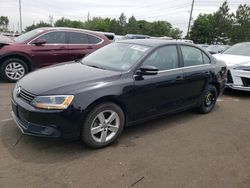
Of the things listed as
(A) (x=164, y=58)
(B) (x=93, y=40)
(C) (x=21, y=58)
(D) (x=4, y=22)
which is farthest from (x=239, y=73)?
(D) (x=4, y=22)

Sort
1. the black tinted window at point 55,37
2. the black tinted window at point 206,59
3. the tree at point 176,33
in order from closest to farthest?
the black tinted window at point 206,59 < the black tinted window at point 55,37 < the tree at point 176,33

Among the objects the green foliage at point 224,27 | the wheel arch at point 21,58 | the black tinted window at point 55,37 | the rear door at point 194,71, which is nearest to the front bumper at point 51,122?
the rear door at point 194,71

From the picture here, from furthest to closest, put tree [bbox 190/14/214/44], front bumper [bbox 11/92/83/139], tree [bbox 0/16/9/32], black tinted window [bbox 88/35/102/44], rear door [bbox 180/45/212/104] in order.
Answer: tree [bbox 0/16/9/32] → tree [bbox 190/14/214/44] → black tinted window [bbox 88/35/102/44] → rear door [bbox 180/45/212/104] → front bumper [bbox 11/92/83/139]

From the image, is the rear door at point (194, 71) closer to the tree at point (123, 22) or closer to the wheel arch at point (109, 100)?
the wheel arch at point (109, 100)

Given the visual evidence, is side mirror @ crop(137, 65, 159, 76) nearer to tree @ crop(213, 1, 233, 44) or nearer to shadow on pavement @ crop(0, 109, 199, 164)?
shadow on pavement @ crop(0, 109, 199, 164)

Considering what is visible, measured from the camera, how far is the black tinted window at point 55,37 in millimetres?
6750

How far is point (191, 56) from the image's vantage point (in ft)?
14.8

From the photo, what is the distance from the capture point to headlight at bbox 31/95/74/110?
2.82m

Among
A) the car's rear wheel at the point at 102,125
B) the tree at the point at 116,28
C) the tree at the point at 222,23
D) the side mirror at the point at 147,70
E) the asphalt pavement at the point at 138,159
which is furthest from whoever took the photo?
the tree at the point at 116,28

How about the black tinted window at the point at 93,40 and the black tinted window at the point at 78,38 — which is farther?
the black tinted window at the point at 93,40

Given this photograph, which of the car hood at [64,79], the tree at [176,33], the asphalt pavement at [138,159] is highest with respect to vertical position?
the tree at [176,33]

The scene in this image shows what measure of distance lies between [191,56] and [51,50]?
4.13 m

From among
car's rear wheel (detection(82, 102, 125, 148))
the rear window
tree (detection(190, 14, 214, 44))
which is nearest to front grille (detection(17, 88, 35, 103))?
car's rear wheel (detection(82, 102, 125, 148))

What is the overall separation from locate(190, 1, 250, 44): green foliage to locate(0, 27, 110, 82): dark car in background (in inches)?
1505
